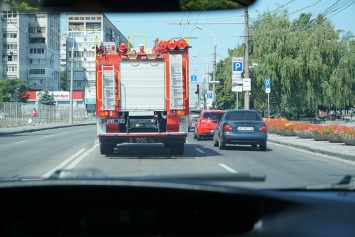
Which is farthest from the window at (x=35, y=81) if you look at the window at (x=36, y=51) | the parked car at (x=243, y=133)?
the parked car at (x=243, y=133)

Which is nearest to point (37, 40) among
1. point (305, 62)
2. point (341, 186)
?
point (341, 186)

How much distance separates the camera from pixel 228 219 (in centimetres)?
215

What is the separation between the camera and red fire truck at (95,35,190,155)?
44.8 ft

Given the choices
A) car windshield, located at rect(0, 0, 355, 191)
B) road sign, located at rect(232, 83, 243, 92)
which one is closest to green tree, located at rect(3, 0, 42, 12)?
car windshield, located at rect(0, 0, 355, 191)

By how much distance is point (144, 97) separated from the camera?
46.8 ft

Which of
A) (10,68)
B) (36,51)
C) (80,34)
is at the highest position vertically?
(80,34)

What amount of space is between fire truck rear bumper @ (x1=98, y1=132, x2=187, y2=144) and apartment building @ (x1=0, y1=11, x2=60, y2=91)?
898cm

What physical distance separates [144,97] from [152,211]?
12.1 meters

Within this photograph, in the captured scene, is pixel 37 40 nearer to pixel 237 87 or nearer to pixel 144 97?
pixel 144 97

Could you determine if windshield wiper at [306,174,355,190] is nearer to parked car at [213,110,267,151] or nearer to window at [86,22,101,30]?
window at [86,22,101,30]

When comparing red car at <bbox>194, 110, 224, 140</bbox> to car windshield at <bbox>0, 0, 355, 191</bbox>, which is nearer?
car windshield at <bbox>0, 0, 355, 191</bbox>

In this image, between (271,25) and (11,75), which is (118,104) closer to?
(11,75)

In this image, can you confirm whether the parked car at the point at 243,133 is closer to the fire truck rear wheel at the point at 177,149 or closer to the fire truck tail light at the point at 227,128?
the fire truck tail light at the point at 227,128

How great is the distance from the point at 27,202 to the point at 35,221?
0.09 metres
